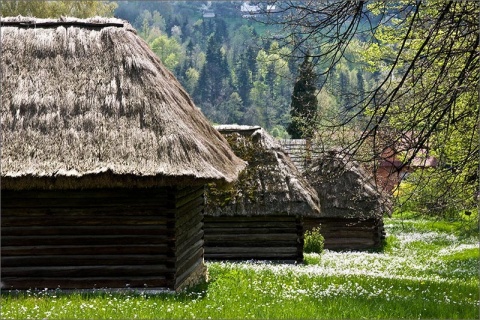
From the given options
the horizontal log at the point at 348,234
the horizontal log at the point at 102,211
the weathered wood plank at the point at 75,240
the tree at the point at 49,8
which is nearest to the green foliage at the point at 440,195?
the horizontal log at the point at 102,211

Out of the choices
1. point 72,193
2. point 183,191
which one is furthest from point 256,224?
point 72,193

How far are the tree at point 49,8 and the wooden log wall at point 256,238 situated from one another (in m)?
21.2

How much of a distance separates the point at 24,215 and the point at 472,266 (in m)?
12.9

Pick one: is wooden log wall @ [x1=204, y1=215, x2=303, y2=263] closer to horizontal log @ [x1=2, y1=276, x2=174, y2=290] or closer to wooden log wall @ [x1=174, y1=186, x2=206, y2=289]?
wooden log wall @ [x1=174, y1=186, x2=206, y2=289]

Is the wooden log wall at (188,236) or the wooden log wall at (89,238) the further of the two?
the wooden log wall at (188,236)

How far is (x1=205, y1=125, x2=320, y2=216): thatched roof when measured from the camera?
1791 centimetres

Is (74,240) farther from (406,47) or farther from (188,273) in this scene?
(406,47)

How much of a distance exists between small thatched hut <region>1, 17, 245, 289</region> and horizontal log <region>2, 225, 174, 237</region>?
16 millimetres

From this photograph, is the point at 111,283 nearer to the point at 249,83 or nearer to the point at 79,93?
the point at 79,93

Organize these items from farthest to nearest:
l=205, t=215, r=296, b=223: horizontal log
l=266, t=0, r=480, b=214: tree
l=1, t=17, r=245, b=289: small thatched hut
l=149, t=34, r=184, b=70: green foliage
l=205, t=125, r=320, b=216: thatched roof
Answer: l=149, t=34, r=184, b=70: green foliage, l=205, t=215, r=296, b=223: horizontal log, l=205, t=125, r=320, b=216: thatched roof, l=1, t=17, r=245, b=289: small thatched hut, l=266, t=0, r=480, b=214: tree

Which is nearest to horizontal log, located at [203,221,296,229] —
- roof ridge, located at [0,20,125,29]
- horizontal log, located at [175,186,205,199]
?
horizontal log, located at [175,186,205,199]

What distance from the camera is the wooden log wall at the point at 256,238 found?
18328 mm

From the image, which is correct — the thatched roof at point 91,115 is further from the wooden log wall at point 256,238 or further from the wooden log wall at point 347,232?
the wooden log wall at point 347,232

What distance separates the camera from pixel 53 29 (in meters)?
12.5
